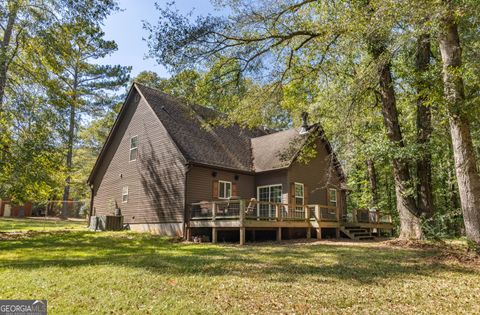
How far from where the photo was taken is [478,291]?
591 cm

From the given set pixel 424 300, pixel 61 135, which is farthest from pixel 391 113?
pixel 61 135

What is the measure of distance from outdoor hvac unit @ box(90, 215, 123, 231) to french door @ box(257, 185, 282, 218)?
24.2ft

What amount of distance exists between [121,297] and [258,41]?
34.3 feet

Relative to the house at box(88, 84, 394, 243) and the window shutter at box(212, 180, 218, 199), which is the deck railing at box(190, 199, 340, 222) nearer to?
the house at box(88, 84, 394, 243)

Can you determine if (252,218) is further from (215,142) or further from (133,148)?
(133,148)

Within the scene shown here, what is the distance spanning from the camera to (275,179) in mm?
17625

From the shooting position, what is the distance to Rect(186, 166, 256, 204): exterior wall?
15102mm

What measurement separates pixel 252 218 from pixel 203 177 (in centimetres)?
340

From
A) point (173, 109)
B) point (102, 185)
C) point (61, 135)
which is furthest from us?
point (102, 185)

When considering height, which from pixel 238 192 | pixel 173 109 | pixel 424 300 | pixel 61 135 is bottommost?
pixel 424 300

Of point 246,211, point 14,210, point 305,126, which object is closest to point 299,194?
point 305,126

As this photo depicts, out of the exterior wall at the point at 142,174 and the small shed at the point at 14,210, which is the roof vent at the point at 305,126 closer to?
the exterior wall at the point at 142,174

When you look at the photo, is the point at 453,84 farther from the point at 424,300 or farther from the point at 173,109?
the point at 173,109

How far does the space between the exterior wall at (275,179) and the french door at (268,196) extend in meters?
0.22
